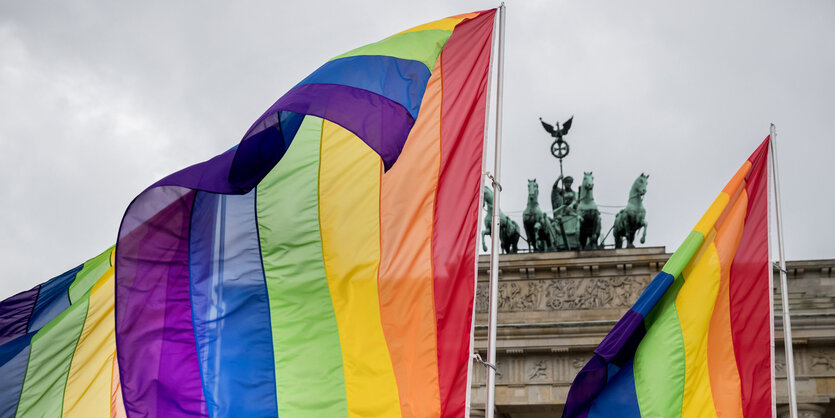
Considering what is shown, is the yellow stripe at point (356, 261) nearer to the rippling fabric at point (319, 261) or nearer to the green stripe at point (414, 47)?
the rippling fabric at point (319, 261)

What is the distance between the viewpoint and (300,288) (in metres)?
7.62

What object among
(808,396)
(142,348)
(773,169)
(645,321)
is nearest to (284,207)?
(142,348)

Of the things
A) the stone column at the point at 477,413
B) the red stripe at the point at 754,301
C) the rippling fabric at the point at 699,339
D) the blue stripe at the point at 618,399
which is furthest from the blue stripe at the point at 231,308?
the stone column at the point at 477,413

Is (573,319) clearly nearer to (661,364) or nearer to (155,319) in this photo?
(661,364)

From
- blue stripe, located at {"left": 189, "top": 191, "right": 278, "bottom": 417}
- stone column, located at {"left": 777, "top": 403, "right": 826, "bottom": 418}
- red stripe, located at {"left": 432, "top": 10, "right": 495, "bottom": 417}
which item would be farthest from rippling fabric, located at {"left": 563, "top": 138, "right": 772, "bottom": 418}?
stone column, located at {"left": 777, "top": 403, "right": 826, "bottom": 418}

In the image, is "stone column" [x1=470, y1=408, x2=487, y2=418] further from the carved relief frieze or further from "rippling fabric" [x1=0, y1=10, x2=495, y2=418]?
"rippling fabric" [x1=0, y1=10, x2=495, y2=418]

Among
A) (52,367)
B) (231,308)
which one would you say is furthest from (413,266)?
(52,367)

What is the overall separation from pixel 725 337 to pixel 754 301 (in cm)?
53

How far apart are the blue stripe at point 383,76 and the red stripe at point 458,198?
541 mm

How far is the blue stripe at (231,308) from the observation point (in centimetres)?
733

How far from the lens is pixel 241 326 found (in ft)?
24.7

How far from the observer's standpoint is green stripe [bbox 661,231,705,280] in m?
9.02

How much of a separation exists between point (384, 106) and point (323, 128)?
978mm

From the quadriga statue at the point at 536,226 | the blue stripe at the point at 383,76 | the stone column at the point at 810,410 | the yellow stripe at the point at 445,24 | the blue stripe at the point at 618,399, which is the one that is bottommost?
the stone column at the point at 810,410
